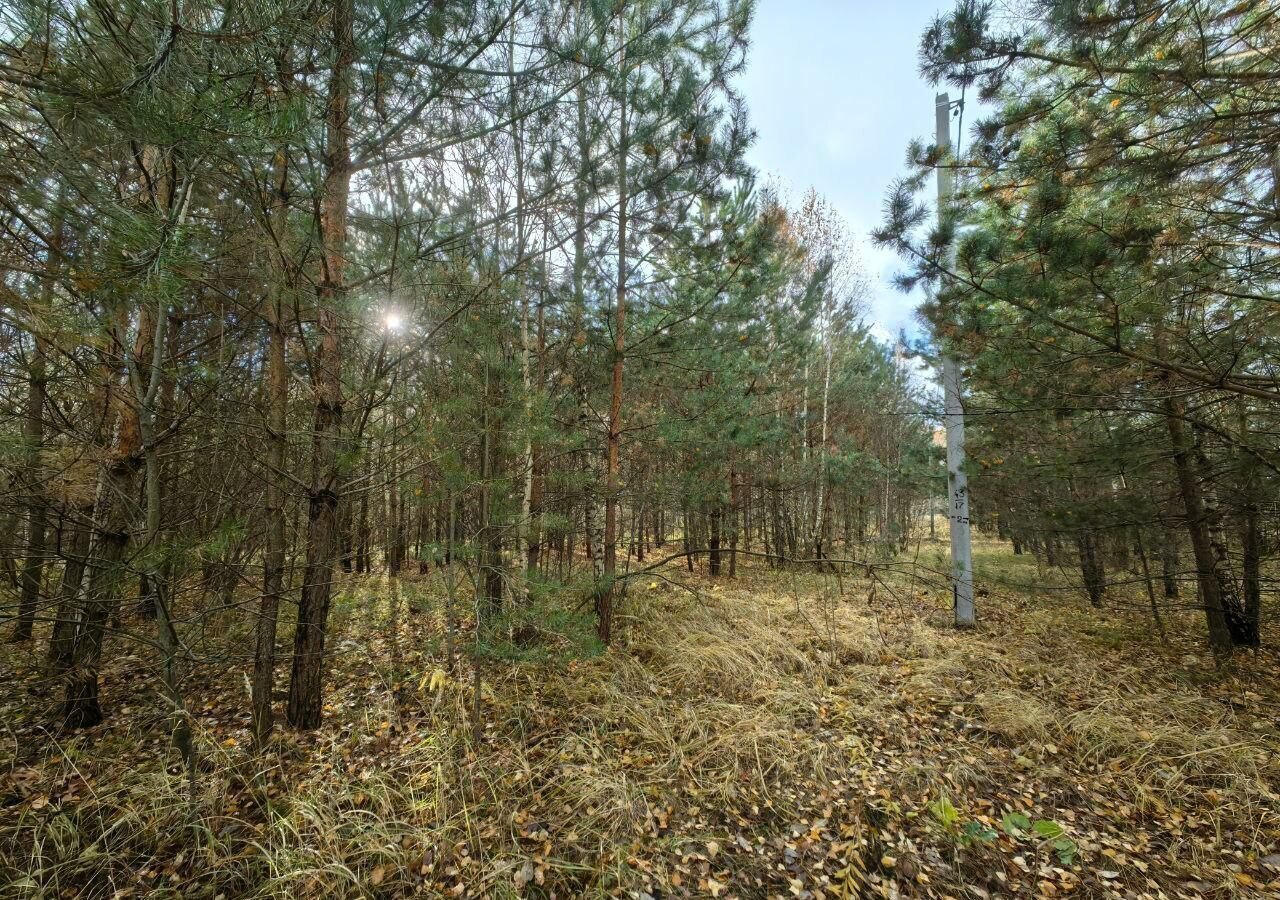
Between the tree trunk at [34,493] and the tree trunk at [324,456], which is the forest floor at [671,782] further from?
the tree trunk at [34,493]

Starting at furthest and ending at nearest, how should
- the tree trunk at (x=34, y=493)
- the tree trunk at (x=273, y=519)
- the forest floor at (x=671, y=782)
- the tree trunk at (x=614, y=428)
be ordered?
1. the tree trunk at (x=614, y=428)
2. the tree trunk at (x=273, y=519)
3. the tree trunk at (x=34, y=493)
4. the forest floor at (x=671, y=782)

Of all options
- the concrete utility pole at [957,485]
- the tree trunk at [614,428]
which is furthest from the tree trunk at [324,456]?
the concrete utility pole at [957,485]

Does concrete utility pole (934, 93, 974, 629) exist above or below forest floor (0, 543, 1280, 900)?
above

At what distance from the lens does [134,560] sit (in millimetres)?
1807

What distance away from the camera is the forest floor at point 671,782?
216cm

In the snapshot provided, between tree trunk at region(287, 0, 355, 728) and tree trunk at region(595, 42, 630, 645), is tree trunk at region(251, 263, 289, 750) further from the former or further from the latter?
tree trunk at region(595, 42, 630, 645)

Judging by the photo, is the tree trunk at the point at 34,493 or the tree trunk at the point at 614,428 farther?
the tree trunk at the point at 614,428

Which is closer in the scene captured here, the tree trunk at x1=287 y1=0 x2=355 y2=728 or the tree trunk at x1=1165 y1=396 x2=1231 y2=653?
the tree trunk at x1=287 y1=0 x2=355 y2=728

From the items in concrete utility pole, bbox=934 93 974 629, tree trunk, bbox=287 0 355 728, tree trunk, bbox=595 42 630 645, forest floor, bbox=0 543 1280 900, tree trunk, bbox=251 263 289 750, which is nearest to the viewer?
forest floor, bbox=0 543 1280 900

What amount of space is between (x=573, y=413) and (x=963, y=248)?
396 centimetres

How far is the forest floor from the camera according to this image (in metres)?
2.16

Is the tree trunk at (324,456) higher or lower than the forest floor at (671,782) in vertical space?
higher

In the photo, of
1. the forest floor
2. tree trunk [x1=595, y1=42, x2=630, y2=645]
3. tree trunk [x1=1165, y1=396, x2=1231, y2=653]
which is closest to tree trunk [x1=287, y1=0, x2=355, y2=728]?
the forest floor

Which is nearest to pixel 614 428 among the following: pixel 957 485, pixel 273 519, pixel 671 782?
pixel 273 519
